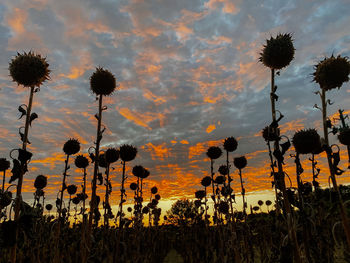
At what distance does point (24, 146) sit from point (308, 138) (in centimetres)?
506

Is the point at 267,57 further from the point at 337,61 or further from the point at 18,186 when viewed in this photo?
the point at 18,186

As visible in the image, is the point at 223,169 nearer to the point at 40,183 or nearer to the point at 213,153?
the point at 213,153

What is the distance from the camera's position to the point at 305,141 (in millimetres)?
4938

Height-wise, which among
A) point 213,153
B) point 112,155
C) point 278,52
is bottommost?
point 112,155

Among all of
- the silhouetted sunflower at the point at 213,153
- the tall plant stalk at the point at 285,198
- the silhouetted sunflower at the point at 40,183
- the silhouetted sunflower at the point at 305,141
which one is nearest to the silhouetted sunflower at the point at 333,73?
the silhouetted sunflower at the point at 305,141

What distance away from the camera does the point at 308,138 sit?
16.3 ft

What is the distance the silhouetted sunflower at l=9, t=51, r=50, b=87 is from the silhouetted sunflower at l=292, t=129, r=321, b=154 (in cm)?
500

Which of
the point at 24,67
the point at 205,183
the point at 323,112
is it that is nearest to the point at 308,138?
the point at 323,112

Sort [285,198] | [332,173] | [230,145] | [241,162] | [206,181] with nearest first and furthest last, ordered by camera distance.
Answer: [285,198]
[332,173]
[230,145]
[241,162]
[206,181]

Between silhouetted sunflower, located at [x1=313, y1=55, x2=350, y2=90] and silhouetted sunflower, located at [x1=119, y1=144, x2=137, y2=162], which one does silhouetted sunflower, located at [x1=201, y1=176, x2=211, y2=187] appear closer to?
silhouetted sunflower, located at [x1=119, y1=144, x2=137, y2=162]

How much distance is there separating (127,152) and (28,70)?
449 centimetres

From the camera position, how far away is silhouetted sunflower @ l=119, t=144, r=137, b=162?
8.20 m

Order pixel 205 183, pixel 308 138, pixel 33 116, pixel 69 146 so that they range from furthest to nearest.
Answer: pixel 205 183, pixel 69 146, pixel 308 138, pixel 33 116

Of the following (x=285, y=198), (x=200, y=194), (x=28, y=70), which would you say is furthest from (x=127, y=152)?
(x=200, y=194)
